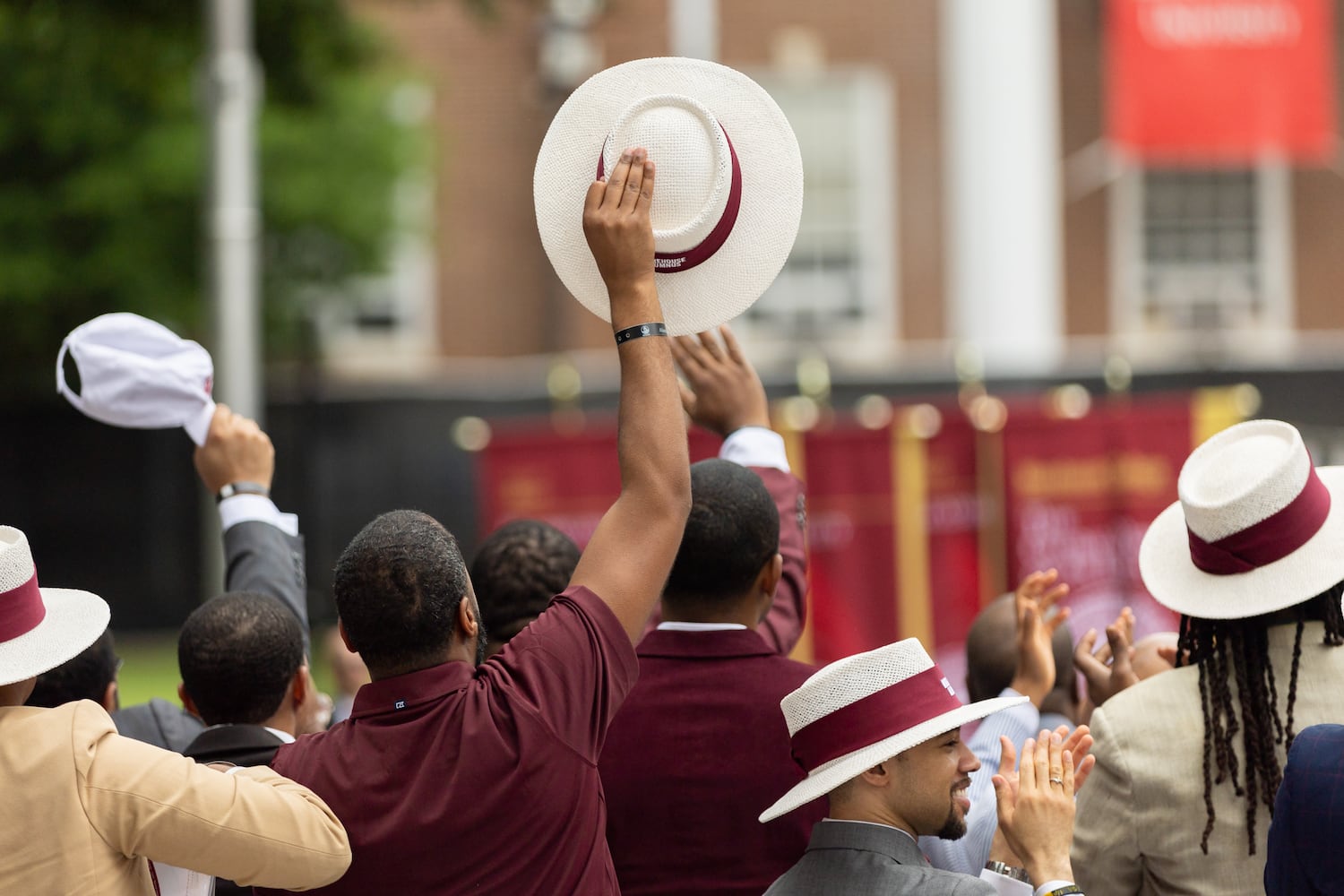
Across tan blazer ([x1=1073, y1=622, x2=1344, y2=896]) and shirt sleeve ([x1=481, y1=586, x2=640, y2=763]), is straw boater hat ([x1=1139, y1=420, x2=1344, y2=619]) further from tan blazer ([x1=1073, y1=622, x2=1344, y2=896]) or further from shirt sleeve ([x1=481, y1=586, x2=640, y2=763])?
shirt sleeve ([x1=481, y1=586, x2=640, y2=763])

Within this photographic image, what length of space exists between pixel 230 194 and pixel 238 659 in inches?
235

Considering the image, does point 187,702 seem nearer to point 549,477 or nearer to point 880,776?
point 880,776

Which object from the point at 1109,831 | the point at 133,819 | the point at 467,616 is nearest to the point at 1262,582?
the point at 1109,831

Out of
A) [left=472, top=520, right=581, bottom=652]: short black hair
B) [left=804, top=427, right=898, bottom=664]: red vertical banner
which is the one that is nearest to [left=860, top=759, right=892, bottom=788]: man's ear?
[left=472, top=520, right=581, bottom=652]: short black hair

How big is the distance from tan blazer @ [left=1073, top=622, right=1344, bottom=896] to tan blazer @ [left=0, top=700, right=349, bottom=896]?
4.48 ft

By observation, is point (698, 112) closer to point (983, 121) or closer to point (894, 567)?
point (894, 567)

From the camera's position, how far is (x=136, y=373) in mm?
3488

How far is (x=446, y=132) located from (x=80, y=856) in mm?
15528

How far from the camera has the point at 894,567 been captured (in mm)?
8930

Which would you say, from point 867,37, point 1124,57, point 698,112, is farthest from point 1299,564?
point 867,37

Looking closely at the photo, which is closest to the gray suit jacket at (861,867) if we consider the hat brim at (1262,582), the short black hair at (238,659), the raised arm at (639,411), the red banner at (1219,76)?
the raised arm at (639,411)

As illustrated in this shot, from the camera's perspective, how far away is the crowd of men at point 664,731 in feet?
8.04

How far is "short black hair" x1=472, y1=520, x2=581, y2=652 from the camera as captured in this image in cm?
353

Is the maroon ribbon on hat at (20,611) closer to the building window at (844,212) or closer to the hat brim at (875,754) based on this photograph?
the hat brim at (875,754)
